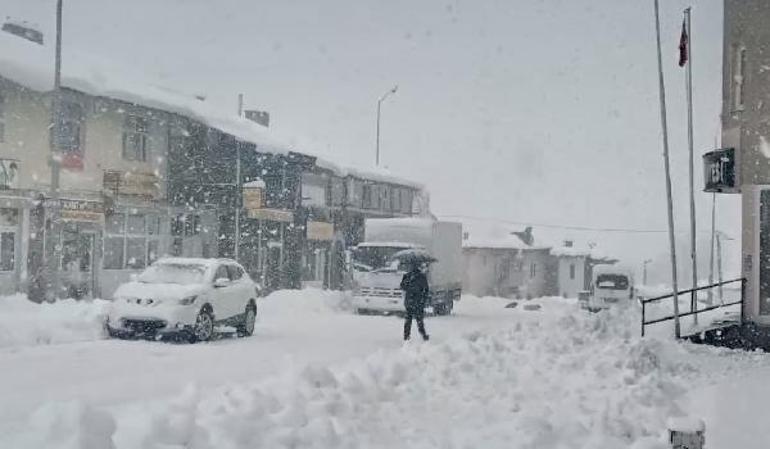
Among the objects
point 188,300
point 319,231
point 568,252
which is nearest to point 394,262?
point 188,300

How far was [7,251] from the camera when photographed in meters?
28.3

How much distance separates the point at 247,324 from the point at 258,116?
33.3m

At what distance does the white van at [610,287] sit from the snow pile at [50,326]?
849 inches

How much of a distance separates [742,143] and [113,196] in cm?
2094

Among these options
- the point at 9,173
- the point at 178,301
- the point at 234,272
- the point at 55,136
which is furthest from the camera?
the point at 9,173

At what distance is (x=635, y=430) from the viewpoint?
9.09 m

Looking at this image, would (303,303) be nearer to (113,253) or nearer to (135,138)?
(113,253)

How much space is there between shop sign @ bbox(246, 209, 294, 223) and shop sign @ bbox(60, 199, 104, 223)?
846cm

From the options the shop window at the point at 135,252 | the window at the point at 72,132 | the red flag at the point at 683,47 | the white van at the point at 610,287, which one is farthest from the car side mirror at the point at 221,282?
the white van at the point at 610,287

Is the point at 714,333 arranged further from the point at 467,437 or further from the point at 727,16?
the point at 467,437

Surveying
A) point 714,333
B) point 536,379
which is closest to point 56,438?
point 536,379

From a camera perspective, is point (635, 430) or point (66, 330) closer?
point (635, 430)

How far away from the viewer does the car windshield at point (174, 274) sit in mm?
19062

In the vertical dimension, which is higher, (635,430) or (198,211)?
(198,211)
